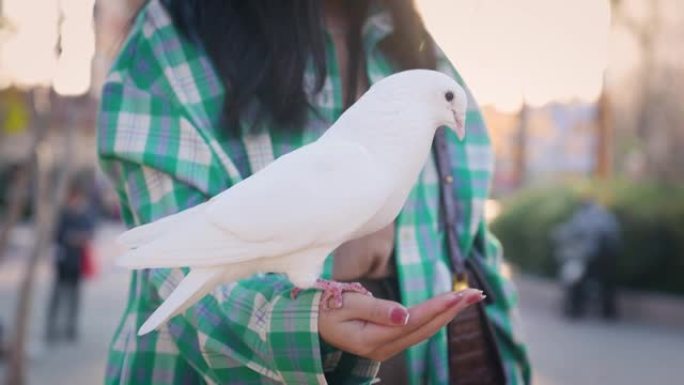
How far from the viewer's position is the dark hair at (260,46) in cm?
185

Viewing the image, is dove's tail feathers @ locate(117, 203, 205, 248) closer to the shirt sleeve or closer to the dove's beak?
the shirt sleeve

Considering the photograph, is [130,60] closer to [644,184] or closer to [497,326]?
[497,326]

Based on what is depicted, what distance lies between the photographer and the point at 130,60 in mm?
1881

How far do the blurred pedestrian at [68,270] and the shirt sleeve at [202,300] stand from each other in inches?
311

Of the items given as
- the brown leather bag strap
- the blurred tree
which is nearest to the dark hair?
the brown leather bag strap

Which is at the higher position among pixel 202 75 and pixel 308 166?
pixel 202 75

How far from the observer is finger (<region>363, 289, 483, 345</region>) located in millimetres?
1342

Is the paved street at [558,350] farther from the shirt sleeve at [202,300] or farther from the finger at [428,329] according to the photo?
the finger at [428,329]

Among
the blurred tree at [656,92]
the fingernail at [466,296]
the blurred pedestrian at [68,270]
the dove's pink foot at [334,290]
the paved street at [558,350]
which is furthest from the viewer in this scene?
the blurred tree at [656,92]

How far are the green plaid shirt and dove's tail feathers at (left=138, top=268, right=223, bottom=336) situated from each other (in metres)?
0.16

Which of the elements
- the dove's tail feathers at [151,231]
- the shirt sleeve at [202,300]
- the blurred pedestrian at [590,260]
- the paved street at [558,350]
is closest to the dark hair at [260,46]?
the shirt sleeve at [202,300]

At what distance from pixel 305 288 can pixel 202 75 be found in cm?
62

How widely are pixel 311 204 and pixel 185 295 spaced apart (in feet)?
0.75

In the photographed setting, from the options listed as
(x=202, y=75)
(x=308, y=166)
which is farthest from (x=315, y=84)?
(x=308, y=166)
